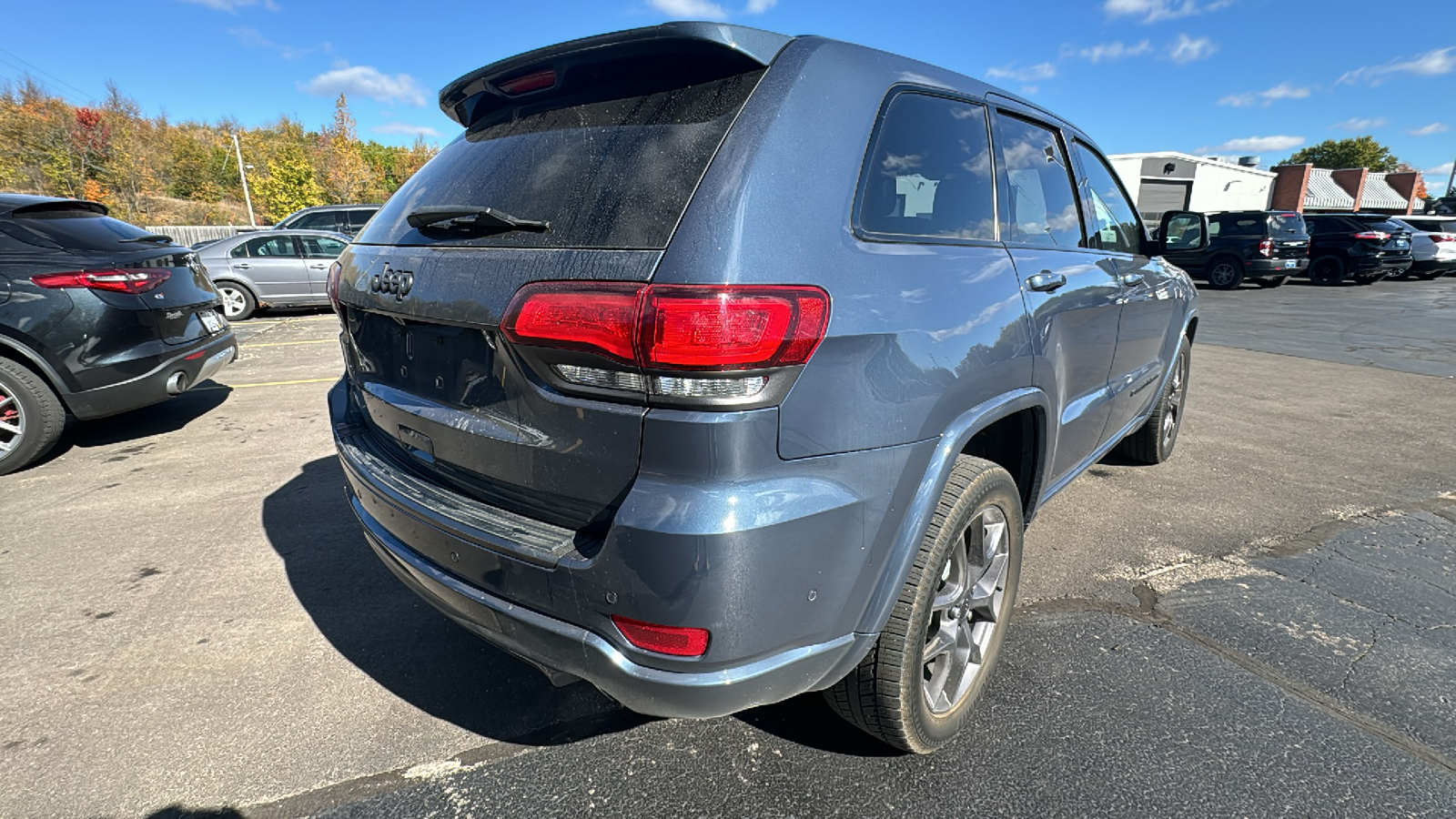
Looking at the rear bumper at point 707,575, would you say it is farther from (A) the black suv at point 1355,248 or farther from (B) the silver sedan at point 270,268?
(A) the black suv at point 1355,248

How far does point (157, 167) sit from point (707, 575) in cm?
6674

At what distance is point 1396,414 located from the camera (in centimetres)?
597

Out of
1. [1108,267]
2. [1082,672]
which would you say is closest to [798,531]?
[1082,672]

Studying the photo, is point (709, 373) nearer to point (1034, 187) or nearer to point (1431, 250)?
point (1034, 187)

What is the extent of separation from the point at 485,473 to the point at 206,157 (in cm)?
6862

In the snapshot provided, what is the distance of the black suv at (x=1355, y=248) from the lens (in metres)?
19.0

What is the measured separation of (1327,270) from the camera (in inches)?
784

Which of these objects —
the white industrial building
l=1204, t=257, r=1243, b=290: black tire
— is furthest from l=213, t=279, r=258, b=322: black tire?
the white industrial building

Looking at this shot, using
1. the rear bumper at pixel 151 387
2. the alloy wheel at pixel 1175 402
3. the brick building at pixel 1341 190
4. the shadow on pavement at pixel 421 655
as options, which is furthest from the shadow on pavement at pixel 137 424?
the brick building at pixel 1341 190

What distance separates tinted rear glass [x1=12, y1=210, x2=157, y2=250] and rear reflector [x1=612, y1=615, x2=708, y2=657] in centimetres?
486

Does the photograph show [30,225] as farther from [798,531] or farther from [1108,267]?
[1108,267]

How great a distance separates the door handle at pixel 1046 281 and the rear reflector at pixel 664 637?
58.7 inches

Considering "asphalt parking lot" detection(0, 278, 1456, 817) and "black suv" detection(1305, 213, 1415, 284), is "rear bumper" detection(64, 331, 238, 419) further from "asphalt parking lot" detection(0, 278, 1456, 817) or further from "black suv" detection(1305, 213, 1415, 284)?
"black suv" detection(1305, 213, 1415, 284)

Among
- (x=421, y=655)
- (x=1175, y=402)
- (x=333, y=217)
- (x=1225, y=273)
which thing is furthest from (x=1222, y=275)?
(x=421, y=655)
